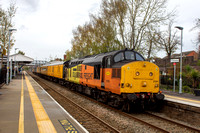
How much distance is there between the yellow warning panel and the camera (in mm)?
6489

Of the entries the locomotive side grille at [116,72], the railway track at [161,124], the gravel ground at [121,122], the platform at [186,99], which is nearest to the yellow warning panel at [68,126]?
the gravel ground at [121,122]

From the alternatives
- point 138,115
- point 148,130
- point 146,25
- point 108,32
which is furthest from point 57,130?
point 108,32

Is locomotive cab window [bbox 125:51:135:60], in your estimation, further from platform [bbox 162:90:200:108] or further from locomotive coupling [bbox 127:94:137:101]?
platform [bbox 162:90:200:108]

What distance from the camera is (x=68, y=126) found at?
6977 millimetres

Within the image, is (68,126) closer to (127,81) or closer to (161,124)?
(127,81)

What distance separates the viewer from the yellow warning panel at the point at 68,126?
21.3 feet

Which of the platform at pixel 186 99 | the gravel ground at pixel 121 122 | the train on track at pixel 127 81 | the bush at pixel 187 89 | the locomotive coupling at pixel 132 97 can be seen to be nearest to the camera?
the gravel ground at pixel 121 122

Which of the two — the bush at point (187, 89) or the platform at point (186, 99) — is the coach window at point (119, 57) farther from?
the bush at point (187, 89)

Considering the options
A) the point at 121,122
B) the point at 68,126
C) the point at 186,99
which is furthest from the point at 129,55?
the point at 68,126

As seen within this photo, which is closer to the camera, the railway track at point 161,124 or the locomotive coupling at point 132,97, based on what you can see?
the railway track at point 161,124

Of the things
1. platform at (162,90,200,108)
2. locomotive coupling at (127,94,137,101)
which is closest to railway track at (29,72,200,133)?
locomotive coupling at (127,94,137,101)

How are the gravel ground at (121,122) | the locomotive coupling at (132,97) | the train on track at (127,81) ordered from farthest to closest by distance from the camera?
the train on track at (127,81)
the locomotive coupling at (132,97)
the gravel ground at (121,122)

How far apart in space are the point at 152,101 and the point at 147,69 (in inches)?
73.8

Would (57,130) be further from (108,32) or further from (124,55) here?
(108,32)
